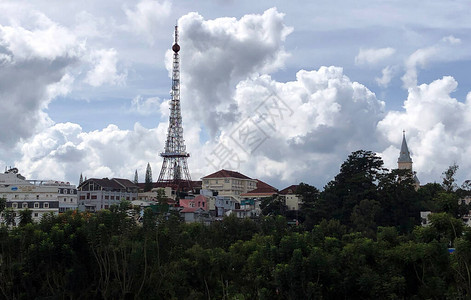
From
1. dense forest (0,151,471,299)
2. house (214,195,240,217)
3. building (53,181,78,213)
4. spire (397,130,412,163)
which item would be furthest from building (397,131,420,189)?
dense forest (0,151,471,299)

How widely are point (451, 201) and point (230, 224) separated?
2116 cm

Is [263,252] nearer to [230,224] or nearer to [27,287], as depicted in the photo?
[27,287]

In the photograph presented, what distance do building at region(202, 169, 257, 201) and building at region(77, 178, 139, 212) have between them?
58.1ft

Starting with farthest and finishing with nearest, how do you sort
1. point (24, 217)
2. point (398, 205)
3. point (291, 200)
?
point (291, 200) → point (398, 205) → point (24, 217)

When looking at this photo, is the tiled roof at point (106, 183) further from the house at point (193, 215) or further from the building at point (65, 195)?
the house at point (193, 215)

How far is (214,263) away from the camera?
2438cm

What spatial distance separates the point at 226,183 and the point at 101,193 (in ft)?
101

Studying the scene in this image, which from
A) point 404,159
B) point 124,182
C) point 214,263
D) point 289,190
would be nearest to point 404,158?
point 404,159

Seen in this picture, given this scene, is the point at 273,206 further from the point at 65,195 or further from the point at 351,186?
the point at 65,195

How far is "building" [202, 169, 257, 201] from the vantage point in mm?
103625

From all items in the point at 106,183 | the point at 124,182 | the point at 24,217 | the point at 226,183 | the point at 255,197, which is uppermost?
the point at 226,183

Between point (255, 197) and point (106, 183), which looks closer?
point (106, 183)

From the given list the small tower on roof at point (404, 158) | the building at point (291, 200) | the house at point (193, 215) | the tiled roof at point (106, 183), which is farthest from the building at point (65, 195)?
the small tower on roof at point (404, 158)

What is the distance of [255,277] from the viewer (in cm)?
2384
